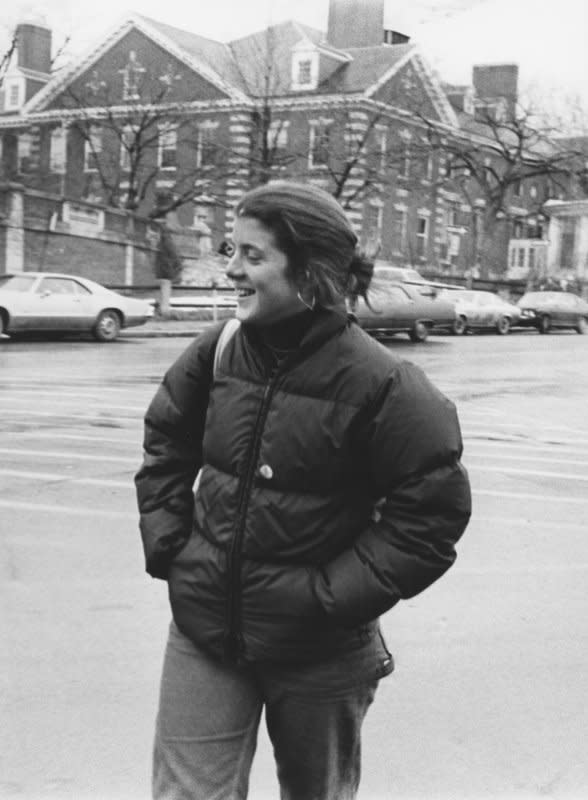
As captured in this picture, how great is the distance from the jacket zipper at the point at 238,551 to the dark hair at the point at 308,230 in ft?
0.79

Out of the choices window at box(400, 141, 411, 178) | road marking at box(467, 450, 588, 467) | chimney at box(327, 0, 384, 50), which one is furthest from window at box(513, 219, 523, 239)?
road marking at box(467, 450, 588, 467)

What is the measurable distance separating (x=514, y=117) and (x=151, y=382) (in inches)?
1834

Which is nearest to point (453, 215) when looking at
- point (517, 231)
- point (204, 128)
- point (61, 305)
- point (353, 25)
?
point (353, 25)

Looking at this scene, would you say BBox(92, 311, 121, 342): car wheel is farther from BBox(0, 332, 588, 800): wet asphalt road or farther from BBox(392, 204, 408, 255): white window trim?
BBox(392, 204, 408, 255): white window trim

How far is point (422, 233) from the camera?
6819 centimetres

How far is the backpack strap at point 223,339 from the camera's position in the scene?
287 centimetres

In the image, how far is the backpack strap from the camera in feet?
9.41

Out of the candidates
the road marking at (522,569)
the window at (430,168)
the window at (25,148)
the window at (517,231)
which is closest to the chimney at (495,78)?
the window at (517,231)

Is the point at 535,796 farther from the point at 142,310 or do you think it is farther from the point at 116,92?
the point at 116,92

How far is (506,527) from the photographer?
8211 mm

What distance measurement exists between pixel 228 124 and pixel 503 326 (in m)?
26.7

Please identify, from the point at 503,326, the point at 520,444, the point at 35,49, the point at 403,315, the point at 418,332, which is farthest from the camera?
the point at 35,49

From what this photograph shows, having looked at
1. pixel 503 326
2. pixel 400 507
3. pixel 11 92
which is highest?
pixel 11 92

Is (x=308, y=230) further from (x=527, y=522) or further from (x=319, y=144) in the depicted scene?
(x=319, y=144)
